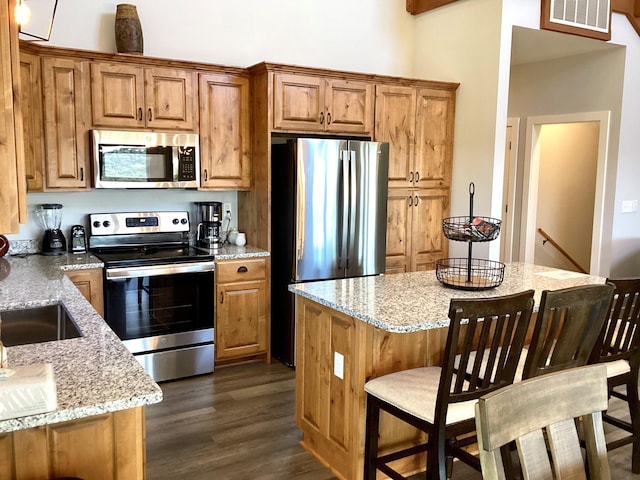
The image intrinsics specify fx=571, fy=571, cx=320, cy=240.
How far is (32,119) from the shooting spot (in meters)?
3.60

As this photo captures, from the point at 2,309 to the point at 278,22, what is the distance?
3294 millimetres

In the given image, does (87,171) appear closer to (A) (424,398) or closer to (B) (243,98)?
(B) (243,98)

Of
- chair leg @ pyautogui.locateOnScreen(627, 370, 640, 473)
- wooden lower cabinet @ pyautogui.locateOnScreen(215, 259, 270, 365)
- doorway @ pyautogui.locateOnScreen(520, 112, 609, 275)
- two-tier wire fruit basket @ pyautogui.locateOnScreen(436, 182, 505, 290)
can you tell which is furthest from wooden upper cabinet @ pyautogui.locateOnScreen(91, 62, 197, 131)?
doorway @ pyautogui.locateOnScreen(520, 112, 609, 275)

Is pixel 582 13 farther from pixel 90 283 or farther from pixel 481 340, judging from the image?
pixel 90 283

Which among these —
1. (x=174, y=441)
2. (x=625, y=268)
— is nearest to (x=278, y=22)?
(x=174, y=441)

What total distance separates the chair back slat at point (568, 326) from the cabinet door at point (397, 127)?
2.62m

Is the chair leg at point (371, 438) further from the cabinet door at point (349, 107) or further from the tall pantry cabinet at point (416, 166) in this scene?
the cabinet door at point (349, 107)

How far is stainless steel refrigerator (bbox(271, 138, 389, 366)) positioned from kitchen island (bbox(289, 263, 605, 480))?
1144 millimetres

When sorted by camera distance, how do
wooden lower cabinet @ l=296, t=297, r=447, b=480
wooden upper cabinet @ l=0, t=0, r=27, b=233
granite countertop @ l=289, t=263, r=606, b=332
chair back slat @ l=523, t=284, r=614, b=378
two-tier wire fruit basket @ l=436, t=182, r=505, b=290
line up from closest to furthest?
wooden upper cabinet @ l=0, t=0, r=27, b=233 → chair back slat @ l=523, t=284, r=614, b=378 → granite countertop @ l=289, t=263, r=606, b=332 → wooden lower cabinet @ l=296, t=297, r=447, b=480 → two-tier wire fruit basket @ l=436, t=182, r=505, b=290

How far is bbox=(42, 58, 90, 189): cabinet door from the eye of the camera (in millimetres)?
3646

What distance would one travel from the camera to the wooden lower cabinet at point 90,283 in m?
3.58

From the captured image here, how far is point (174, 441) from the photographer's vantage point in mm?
3055

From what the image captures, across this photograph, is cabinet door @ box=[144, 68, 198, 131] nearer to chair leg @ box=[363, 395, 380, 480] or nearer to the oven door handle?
the oven door handle

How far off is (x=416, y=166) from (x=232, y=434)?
2.75 m
